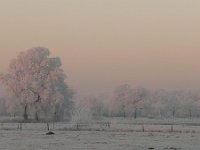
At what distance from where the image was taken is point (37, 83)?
108375mm

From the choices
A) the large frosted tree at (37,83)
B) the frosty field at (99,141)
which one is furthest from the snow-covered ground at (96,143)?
the large frosted tree at (37,83)

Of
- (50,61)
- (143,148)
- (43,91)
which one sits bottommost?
(143,148)

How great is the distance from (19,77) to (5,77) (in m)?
3.19

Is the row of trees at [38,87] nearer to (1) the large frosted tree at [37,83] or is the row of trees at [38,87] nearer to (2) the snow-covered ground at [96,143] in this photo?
(1) the large frosted tree at [37,83]

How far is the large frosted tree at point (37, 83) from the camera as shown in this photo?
108 meters

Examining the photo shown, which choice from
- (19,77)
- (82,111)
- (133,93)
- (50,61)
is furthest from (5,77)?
(133,93)

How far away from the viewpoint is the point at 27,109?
360ft

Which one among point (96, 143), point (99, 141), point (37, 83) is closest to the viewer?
point (96, 143)

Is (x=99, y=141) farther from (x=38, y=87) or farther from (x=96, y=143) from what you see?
(x=38, y=87)

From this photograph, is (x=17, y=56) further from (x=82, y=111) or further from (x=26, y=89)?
(x=82, y=111)

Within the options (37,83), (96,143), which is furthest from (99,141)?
(37,83)

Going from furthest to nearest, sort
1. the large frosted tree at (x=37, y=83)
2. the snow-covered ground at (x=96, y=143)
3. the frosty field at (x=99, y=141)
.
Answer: the large frosted tree at (x=37, y=83) < the frosty field at (x=99, y=141) < the snow-covered ground at (x=96, y=143)

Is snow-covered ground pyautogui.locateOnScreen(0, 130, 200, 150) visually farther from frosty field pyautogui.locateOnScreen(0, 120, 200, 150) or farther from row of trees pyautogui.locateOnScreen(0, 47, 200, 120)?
row of trees pyautogui.locateOnScreen(0, 47, 200, 120)

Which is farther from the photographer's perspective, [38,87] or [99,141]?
[38,87]
